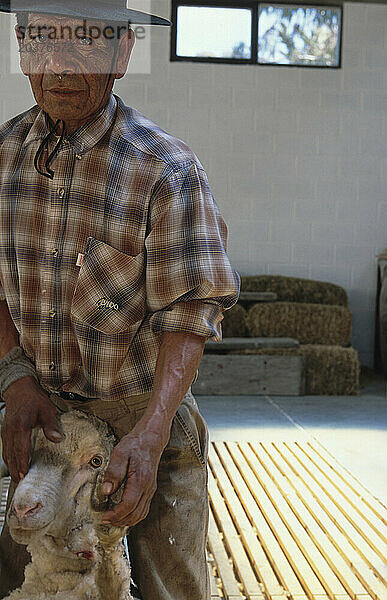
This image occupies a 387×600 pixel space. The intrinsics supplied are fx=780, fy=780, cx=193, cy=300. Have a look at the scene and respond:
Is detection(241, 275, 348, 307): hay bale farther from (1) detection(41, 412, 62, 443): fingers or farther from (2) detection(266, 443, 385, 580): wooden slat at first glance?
(1) detection(41, 412, 62, 443): fingers

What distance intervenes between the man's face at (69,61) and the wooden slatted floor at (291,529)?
1778mm

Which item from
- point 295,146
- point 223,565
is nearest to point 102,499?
point 223,565

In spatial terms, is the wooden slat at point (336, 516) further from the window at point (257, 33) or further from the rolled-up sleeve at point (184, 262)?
the window at point (257, 33)

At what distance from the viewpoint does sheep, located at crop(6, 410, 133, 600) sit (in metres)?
1.13

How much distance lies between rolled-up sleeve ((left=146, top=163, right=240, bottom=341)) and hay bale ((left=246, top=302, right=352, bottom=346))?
5.53m

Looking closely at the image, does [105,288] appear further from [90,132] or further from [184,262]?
[90,132]

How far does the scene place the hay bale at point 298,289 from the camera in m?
7.32

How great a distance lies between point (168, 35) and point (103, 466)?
688 centimetres

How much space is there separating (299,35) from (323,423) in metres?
4.04

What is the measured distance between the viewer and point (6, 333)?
4.86ft

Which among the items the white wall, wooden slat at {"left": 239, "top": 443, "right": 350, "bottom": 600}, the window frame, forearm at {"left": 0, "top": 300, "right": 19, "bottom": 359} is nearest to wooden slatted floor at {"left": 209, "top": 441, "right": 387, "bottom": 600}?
wooden slat at {"left": 239, "top": 443, "right": 350, "bottom": 600}

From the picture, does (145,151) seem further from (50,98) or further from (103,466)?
(103,466)

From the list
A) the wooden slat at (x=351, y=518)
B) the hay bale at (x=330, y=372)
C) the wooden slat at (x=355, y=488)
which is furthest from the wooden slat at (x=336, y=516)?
the hay bale at (x=330, y=372)

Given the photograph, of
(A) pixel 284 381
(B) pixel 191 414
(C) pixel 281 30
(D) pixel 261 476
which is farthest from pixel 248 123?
(B) pixel 191 414
